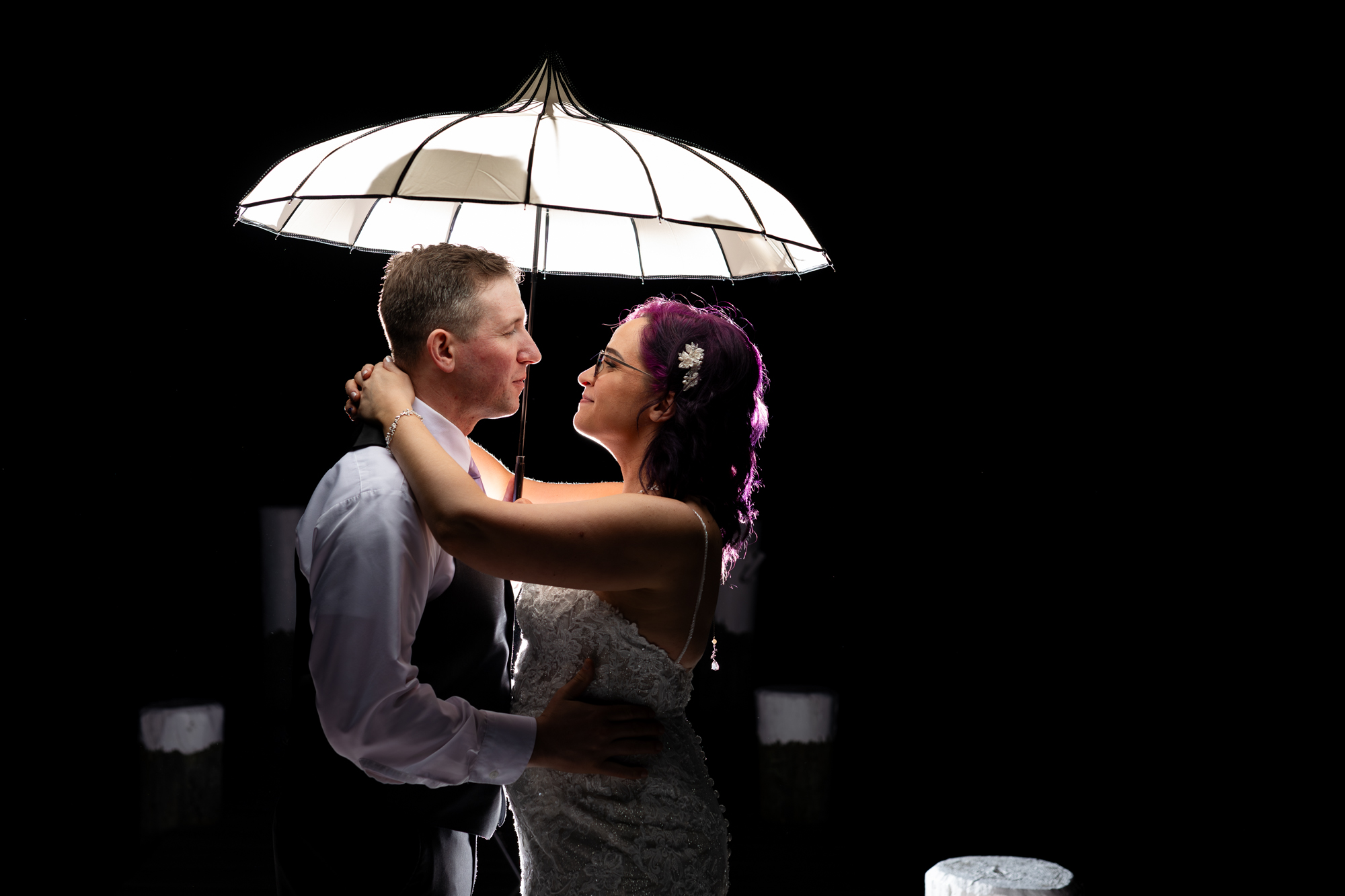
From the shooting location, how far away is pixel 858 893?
13.9 ft

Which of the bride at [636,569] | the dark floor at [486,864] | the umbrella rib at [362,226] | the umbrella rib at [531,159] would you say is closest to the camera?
the umbrella rib at [531,159]

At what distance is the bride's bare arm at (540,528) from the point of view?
1.67 meters

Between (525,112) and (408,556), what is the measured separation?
810 millimetres

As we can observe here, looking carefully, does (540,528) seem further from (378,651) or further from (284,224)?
(284,224)

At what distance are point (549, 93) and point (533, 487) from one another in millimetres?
954

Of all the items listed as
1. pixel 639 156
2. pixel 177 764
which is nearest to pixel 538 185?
pixel 639 156

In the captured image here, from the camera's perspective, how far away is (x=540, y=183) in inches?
68.2

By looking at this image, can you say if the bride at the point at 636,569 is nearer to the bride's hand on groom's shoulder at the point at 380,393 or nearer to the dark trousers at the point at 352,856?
the bride's hand on groom's shoulder at the point at 380,393

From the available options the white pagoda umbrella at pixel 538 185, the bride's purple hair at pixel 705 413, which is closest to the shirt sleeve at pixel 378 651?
the white pagoda umbrella at pixel 538 185

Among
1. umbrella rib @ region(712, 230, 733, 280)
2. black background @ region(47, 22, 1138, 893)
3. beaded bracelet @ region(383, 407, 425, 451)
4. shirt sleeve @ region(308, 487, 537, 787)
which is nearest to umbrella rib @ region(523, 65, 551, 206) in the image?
beaded bracelet @ region(383, 407, 425, 451)

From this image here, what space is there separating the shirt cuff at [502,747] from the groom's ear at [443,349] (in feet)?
1.93

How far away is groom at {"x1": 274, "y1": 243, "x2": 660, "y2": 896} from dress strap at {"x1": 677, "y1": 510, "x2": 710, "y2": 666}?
0.50ft

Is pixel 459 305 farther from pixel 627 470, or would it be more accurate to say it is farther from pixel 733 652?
pixel 733 652

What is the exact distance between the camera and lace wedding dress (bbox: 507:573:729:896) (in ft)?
6.39
